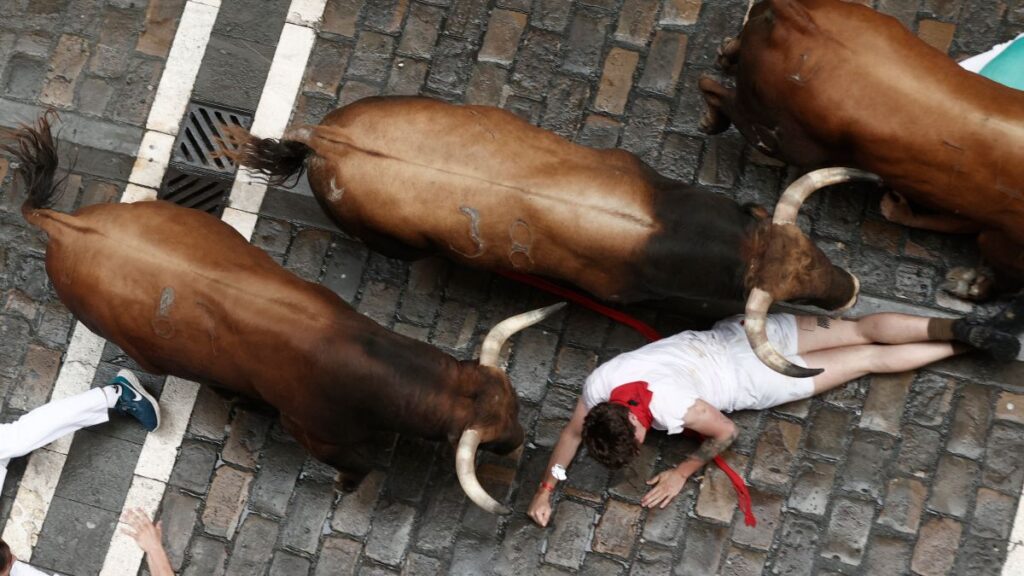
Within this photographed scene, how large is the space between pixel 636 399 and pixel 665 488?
770 millimetres

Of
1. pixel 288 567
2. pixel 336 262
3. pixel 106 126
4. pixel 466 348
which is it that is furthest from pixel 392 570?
pixel 106 126

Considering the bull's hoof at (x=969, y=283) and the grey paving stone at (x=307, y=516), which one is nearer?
the bull's hoof at (x=969, y=283)

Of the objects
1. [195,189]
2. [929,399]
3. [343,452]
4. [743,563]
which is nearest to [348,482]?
[343,452]

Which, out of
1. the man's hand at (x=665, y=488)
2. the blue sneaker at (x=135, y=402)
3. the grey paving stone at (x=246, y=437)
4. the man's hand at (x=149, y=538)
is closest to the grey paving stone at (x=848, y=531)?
the man's hand at (x=665, y=488)

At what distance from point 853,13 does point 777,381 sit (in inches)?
80.7

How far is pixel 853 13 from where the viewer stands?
19.0 feet

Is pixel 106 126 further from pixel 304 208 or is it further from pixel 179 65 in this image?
pixel 304 208

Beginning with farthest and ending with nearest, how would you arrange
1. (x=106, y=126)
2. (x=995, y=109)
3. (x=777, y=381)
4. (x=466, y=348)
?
(x=106, y=126) → (x=466, y=348) → (x=777, y=381) → (x=995, y=109)

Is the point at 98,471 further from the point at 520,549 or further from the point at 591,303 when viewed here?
the point at 591,303

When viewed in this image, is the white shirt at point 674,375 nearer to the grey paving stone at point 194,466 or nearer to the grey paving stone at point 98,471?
the grey paving stone at point 194,466

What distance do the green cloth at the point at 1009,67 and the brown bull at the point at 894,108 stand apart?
48 cm

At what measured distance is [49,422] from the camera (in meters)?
6.48

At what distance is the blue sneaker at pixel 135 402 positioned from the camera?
6570 mm

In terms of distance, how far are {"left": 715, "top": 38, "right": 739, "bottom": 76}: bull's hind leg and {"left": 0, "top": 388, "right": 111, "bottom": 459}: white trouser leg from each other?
4.29 meters
